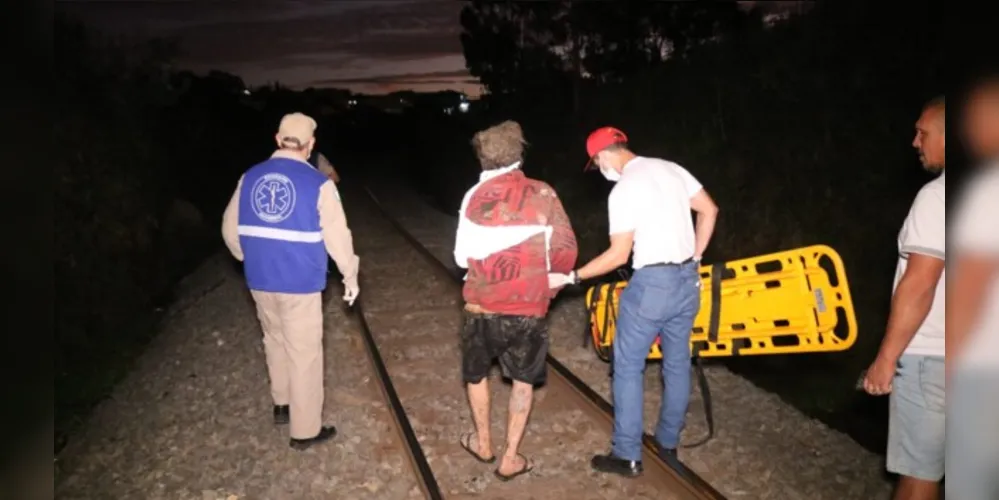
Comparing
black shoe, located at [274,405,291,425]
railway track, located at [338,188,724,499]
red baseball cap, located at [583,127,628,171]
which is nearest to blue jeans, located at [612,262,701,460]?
railway track, located at [338,188,724,499]

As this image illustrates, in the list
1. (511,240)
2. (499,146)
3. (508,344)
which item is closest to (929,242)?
(511,240)

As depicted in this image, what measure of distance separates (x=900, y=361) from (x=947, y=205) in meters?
1.20

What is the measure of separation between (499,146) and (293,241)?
5.18ft

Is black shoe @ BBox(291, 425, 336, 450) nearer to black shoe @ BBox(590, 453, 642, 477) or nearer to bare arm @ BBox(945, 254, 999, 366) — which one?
black shoe @ BBox(590, 453, 642, 477)

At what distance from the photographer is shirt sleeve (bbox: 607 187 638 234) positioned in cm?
428

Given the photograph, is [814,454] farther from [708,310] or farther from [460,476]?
[460,476]

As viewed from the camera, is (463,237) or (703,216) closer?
(463,237)

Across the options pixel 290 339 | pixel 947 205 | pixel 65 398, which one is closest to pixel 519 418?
pixel 290 339

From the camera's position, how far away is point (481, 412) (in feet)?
16.3

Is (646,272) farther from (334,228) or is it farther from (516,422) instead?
(334,228)

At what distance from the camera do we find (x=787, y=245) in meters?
7.00

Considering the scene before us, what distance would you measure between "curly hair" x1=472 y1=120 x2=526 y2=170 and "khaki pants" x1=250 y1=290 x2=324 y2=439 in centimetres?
161

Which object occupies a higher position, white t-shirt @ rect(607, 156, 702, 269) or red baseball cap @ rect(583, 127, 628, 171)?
red baseball cap @ rect(583, 127, 628, 171)

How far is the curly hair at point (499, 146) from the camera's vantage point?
4352mm
